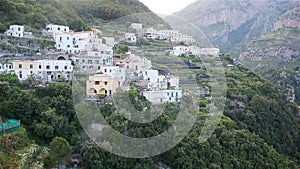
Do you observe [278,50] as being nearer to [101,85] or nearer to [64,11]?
[64,11]

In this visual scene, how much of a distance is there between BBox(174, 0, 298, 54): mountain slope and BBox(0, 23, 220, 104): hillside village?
54.4 meters

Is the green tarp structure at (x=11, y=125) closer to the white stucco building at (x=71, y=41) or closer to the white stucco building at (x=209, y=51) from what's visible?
the white stucco building at (x=71, y=41)

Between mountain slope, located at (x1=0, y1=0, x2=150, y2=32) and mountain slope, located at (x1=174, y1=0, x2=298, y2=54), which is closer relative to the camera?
mountain slope, located at (x1=0, y1=0, x2=150, y2=32)

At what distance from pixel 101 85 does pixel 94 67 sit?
289 centimetres

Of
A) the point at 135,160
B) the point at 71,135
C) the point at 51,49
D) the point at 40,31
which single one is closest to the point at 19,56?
the point at 51,49

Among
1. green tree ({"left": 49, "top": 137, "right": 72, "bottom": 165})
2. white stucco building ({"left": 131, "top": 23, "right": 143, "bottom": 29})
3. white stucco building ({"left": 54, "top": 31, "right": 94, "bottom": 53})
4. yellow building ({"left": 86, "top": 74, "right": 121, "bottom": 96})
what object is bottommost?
green tree ({"left": 49, "top": 137, "right": 72, "bottom": 165})

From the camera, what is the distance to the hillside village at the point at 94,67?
45.7 feet

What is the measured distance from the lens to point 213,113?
51.2ft

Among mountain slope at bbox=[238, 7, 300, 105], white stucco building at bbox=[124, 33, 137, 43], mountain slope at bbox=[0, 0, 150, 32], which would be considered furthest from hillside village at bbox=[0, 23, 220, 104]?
mountain slope at bbox=[238, 7, 300, 105]

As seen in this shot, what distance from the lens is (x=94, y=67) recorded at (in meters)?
16.3

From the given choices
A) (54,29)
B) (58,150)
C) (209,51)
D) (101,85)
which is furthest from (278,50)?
(58,150)

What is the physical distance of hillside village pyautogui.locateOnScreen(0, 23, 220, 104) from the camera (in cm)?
1393

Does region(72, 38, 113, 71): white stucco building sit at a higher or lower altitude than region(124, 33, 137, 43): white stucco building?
lower

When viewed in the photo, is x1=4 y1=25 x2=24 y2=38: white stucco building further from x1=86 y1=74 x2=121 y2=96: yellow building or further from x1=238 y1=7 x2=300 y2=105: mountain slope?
x1=238 y1=7 x2=300 y2=105: mountain slope
